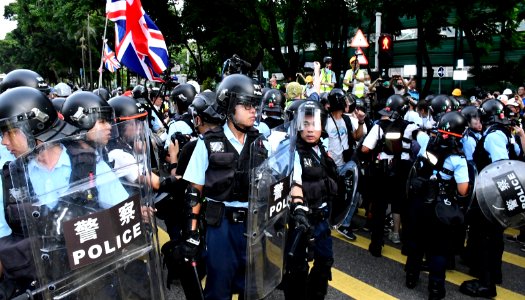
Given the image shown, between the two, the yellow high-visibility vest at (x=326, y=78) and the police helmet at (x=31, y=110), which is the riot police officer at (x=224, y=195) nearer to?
the police helmet at (x=31, y=110)

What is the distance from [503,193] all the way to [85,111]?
3.79 meters

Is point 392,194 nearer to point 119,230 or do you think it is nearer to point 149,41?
point 149,41

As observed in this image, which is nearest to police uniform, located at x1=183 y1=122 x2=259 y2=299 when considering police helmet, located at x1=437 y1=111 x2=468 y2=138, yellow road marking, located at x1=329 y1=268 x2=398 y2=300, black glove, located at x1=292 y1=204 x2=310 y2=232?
black glove, located at x1=292 y1=204 x2=310 y2=232

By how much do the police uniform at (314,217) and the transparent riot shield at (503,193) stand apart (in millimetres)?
1469

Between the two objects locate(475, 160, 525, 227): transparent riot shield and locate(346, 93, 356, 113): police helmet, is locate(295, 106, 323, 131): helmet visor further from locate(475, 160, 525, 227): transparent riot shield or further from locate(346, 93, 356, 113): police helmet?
locate(346, 93, 356, 113): police helmet

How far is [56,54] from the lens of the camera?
1572 inches

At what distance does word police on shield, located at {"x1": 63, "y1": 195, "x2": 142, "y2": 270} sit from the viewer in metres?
2.01

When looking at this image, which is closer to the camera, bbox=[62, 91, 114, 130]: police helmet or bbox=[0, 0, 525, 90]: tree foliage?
bbox=[62, 91, 114, 130]: police helmet

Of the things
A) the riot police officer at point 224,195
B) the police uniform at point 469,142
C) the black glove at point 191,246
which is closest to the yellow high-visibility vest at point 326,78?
the police uniform at point 469,142

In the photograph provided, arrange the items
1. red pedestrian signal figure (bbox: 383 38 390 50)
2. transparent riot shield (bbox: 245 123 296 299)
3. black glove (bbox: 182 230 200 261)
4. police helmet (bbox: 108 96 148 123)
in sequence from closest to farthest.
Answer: transparent riot shield (bbox: 245 123 296 299) → black glove (bbox: 182 230 200 261) → police helmet (bbox: 108 96 148 123) → red pedestrian signal figure (bbox: 383 38 390 50)

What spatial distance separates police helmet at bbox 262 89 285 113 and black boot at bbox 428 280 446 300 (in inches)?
117

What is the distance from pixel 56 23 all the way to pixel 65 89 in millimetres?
28303

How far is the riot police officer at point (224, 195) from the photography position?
10.7 ft

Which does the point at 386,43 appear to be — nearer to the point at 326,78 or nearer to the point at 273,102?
the point at 326,78
